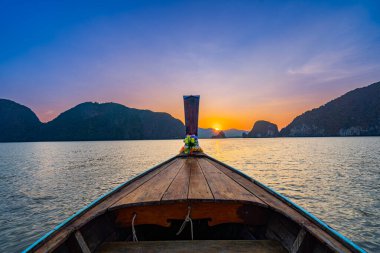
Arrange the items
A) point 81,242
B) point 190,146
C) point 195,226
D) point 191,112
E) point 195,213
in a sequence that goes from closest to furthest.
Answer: point 81,242 < point 195,213 < point 195,226 < point 190,146 < point 191,112

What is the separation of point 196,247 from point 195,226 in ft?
3.94

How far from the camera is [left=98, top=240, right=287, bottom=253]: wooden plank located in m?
2.61

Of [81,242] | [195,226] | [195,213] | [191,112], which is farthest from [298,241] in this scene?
[191,112]

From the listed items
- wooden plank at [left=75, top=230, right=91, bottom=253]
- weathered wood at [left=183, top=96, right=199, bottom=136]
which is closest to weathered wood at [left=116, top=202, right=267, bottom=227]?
wooden plank at [left=75, top=230, right=91, bottom=253]

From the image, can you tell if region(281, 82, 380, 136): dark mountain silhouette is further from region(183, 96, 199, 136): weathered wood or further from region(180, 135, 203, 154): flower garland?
region(180, 135, 203, 154): flower garland

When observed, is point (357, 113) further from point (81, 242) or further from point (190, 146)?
point (81, 242)

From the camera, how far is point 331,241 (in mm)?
2217

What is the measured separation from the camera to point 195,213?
3.19 meters

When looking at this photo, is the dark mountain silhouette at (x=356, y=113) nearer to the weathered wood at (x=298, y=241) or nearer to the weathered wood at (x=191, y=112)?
the weathered wood at (x=191, y=112)

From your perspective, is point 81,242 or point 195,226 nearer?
point 81,242

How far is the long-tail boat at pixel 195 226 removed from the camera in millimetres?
2445

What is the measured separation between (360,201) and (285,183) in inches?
183

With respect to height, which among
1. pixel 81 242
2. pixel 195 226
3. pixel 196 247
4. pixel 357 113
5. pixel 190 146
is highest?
pixel 357 113

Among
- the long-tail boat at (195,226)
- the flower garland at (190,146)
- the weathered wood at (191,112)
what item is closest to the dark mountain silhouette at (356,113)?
the weathered wood at (191,112)
